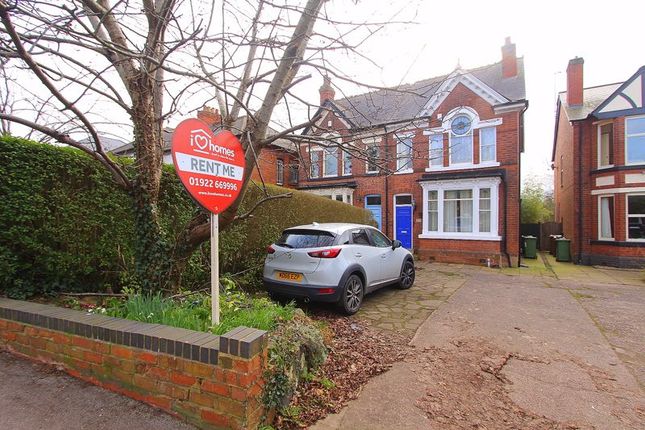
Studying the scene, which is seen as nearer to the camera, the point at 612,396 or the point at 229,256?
the point at 612,396

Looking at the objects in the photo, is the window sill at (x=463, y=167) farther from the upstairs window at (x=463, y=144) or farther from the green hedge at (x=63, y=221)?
the green hedge at (x=63, y=221)

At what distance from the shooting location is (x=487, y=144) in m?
13.2

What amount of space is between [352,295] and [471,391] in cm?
253

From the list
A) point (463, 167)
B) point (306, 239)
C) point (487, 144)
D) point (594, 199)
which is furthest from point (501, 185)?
point (306, 239)

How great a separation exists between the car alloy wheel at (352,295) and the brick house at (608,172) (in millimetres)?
12454

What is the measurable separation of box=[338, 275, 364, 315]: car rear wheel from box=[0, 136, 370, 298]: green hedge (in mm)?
2287

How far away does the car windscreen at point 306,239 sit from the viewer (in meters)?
5.39

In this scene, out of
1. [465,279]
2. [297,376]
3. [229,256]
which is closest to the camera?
[297,376]

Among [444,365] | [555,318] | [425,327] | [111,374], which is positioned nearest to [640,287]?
[555,318]

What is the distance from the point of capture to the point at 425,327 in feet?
16.2

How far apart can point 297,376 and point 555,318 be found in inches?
197

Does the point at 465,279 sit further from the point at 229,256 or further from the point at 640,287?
the point at 229,256

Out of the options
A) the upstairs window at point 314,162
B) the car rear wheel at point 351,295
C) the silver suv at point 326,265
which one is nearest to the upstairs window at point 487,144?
the upstairs window at point 314,162

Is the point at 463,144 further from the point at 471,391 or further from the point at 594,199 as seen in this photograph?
the point at 471,391
